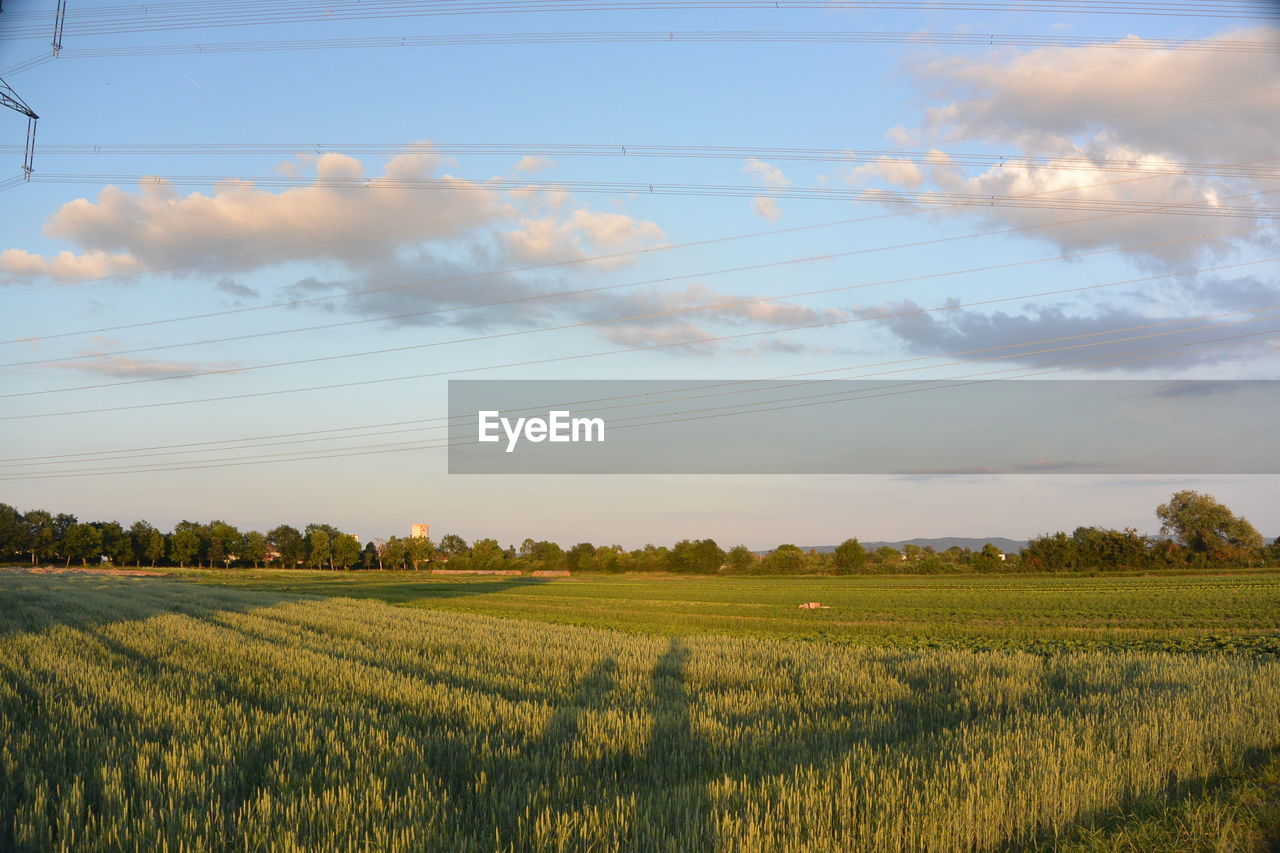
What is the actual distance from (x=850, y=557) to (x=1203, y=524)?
52.6 metres

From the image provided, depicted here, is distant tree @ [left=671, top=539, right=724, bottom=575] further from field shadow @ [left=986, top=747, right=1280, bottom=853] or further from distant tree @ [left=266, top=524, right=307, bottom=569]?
field shadow @ [left=986, top=747, right=1280, bottom=853]

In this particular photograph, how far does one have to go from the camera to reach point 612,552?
493 feet

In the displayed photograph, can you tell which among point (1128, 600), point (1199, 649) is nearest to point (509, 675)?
point (1199, 649)

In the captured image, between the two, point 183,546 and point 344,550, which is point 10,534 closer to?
point 183,546

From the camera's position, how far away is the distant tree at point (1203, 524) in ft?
366

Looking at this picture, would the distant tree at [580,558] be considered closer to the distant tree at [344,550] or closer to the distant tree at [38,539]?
the distant tree at [344,550]

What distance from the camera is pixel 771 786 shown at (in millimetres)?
6988

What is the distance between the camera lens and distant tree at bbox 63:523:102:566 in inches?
5600

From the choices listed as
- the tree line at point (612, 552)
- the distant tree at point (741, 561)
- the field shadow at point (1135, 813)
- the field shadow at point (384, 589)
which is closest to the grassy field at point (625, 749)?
the field shadow at point (1135, 813)

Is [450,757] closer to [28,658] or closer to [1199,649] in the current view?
[28,658]

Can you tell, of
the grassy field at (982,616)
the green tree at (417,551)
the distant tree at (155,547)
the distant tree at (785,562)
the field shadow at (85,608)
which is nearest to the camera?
the field shadow at (85,608)

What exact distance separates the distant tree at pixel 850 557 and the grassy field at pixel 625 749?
10380cm

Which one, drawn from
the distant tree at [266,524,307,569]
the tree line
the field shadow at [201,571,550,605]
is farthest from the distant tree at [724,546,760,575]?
the distant tree at [266,524,307,569]

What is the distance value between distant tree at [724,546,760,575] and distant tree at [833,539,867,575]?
44.6 ft
